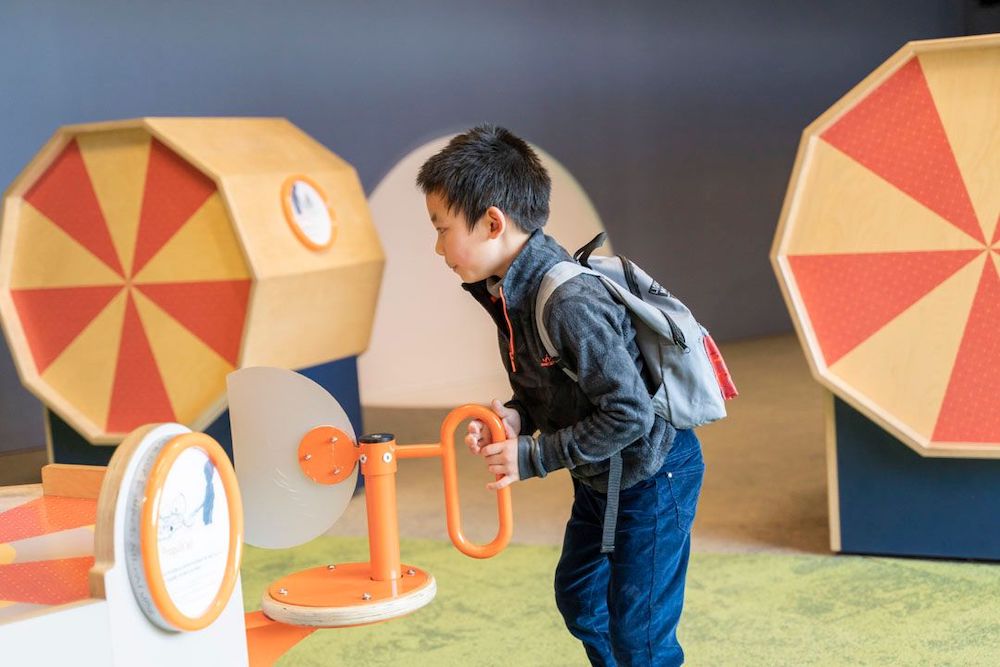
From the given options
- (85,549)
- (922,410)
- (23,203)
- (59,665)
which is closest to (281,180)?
(23,203)

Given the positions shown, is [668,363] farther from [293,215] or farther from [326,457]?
[293,215]

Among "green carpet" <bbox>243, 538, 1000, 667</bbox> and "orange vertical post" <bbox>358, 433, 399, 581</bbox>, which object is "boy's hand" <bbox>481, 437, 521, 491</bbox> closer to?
"orange vertical post" <bbox>358, 433, 399, 581</bbox>

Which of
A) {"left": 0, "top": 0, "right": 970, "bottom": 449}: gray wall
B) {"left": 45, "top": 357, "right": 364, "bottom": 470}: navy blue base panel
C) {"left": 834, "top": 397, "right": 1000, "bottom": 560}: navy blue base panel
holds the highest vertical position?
{"left": 0, "top": 0, "right": 970, "bottom": 449}: gray wall

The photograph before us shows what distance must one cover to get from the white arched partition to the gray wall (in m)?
0.21

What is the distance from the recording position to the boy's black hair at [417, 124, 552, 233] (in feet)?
5.67

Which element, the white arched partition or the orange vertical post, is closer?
the orange vertical post

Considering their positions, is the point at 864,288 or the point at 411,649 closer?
the point at 411,649

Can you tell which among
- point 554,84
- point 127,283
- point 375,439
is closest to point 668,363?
point 375,439

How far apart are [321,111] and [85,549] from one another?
4.29m

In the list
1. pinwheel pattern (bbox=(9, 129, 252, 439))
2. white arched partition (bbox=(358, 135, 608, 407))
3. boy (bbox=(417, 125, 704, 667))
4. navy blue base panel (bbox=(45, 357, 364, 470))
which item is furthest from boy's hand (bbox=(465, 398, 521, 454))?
white arched partition (bbox=(358, 135, 608, 407))

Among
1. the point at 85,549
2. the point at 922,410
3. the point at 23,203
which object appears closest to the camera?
the point at 85,549

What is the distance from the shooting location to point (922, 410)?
9.34 feet

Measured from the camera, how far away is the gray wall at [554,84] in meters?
4.68

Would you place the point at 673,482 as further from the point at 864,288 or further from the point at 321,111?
the point at 321,111
